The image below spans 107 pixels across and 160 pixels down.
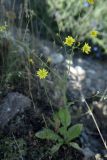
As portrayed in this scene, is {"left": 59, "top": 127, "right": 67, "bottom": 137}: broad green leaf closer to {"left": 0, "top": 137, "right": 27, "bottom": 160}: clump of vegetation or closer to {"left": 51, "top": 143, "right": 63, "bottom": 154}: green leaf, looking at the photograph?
{"left": 51, "top": 143, "right": 63, "bottom": 154}: green leaf

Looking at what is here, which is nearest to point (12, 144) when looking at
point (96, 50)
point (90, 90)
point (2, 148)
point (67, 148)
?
point (2, 148)

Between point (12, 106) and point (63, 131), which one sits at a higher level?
point (12, 106)

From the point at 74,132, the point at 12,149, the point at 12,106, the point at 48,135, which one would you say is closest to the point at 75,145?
the point at 74,132

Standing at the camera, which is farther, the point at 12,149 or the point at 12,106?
the point at 12,106

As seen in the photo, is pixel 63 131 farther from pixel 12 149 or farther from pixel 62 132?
pixel 12 149

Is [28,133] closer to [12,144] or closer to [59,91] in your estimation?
[12,144]

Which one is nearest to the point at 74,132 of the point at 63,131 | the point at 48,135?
the point at 63,131

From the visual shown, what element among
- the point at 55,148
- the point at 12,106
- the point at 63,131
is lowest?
the point at 55,148
